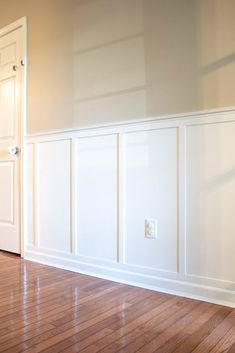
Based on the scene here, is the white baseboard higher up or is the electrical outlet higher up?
the electrical outlet

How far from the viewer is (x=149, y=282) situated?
1.95 m

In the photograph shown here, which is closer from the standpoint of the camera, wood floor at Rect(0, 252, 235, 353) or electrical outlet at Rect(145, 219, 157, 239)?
wood floor at Rect(0, 252, 235, 353)

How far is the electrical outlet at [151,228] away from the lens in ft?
6.36

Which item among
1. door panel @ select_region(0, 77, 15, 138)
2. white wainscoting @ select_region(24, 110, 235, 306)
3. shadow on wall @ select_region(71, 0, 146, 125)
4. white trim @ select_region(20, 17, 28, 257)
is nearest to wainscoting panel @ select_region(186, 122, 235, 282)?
white wainscoting @ select_region(24, 110, 235, 306)

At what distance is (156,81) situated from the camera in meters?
1.95

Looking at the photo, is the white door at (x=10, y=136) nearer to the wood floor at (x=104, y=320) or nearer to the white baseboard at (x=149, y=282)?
the white baseboard at (x=149, y=282)

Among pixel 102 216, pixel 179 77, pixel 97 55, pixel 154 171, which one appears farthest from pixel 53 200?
pixel 179 77

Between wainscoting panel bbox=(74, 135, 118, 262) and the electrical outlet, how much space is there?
0.24m

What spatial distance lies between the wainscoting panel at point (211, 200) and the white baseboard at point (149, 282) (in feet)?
0.28

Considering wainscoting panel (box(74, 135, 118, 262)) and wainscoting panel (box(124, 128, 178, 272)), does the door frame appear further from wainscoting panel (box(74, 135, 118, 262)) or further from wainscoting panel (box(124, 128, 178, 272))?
wainscoting panel (box(124, 128, 178, 272))

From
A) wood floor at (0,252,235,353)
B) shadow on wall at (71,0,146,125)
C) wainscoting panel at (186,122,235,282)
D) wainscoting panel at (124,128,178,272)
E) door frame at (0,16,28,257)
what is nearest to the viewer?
wood floor at (0,252,235,353)

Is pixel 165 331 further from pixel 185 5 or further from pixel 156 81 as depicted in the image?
pixel 185 5

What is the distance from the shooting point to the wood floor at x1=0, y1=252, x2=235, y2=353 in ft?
4.16

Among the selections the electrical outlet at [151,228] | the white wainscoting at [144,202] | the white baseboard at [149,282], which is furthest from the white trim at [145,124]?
the white baseboard at [149,282]
